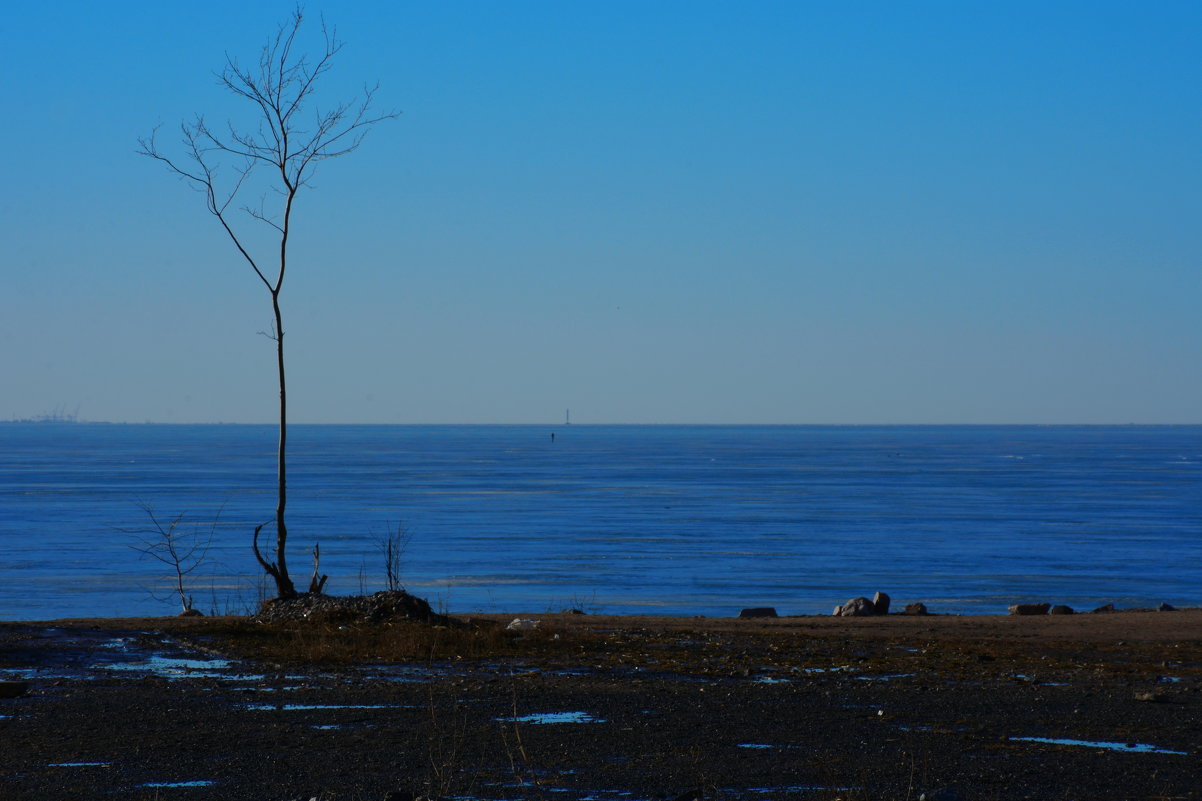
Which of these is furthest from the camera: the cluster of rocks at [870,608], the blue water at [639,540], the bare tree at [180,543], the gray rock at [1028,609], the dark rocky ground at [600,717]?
the bare tree at [180,543]

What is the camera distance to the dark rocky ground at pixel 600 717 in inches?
319

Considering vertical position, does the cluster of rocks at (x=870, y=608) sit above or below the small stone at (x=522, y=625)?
below

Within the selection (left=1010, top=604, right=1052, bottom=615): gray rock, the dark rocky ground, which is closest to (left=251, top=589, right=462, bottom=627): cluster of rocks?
the dark rocky ground

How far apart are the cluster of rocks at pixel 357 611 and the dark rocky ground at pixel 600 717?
1.83 ft

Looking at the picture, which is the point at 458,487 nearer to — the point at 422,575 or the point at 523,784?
the point at 422,575

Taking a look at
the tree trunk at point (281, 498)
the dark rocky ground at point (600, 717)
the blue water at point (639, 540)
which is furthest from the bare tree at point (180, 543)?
the dark rocky ground at point (600, 717)

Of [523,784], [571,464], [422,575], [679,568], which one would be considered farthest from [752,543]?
[571,464]

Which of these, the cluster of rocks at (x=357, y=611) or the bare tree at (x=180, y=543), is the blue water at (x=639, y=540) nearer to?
the bare tree at (x=180, y=543)

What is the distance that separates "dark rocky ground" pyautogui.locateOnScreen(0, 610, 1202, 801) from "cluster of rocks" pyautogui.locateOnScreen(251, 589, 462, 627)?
0.56 m

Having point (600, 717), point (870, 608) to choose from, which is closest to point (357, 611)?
point (600, 717)

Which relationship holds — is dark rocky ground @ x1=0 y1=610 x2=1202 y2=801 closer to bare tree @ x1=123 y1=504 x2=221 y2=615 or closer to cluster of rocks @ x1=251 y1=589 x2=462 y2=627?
cluster of rocks @ x1=251 y1=589 x2=462 y2=627

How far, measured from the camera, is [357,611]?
17.3m

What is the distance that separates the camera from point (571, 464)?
411 feet

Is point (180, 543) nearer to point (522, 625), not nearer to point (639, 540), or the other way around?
point (639, 540)
